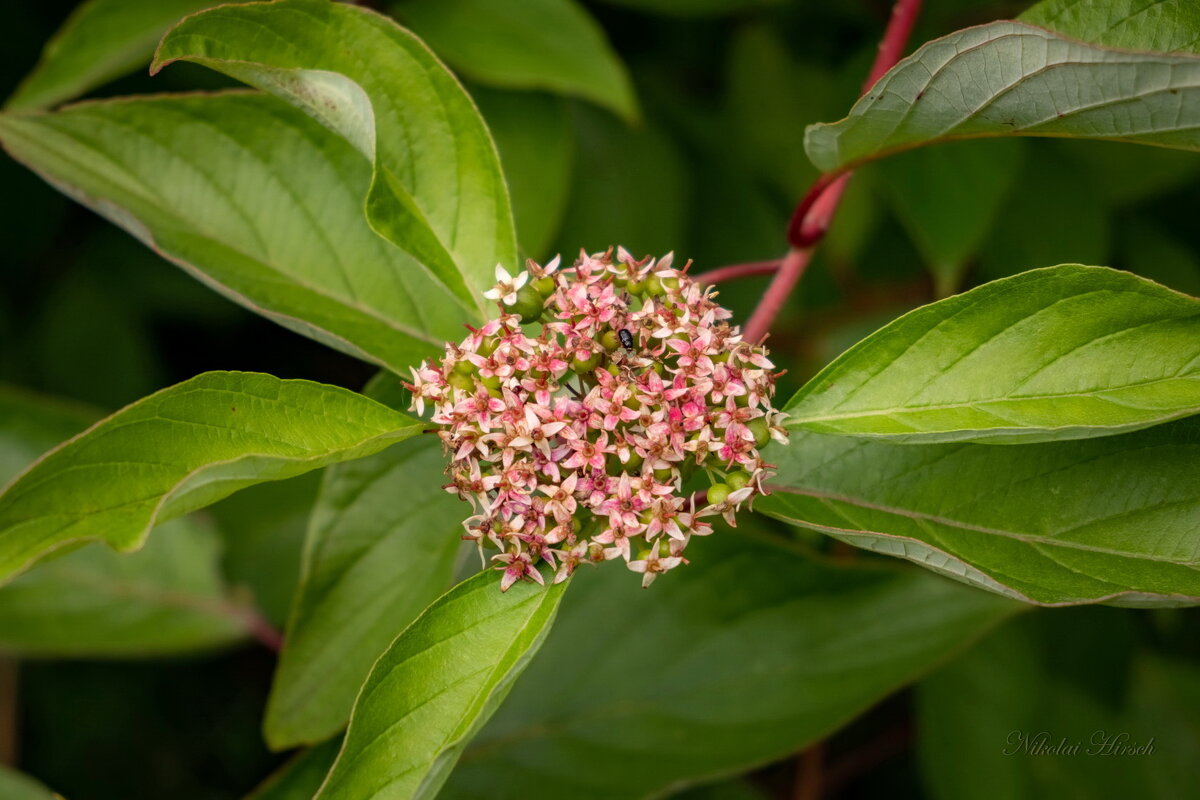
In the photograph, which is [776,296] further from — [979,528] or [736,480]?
[979,528]

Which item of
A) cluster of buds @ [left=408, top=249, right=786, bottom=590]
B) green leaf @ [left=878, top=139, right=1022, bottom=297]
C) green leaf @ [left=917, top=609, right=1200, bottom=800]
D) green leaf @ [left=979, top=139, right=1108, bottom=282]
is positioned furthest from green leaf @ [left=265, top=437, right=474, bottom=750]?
green leaf @ [left=979, top=139, right=1108, bottom=282]

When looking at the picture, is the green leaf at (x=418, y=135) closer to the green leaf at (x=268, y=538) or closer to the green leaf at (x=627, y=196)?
the green leaf at (x=627, y=196)

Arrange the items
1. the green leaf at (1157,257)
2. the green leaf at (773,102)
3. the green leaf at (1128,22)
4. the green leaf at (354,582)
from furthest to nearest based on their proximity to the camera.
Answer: the green leaf at (773,102) → the green leaf at (1157,257) → the green leaf at (354,582) → the green leaf at (1128,22)

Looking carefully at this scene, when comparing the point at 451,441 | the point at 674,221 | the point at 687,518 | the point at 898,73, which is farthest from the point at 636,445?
the point at 674,221

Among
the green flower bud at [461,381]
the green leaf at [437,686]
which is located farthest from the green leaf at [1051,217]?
the green leaf at [437,686]

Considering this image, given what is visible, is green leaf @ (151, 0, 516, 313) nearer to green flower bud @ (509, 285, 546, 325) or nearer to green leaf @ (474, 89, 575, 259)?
green flower bud @ (509, 285, 546, 325)

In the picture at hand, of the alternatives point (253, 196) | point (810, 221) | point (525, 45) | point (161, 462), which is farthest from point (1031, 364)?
point (525, 45)
